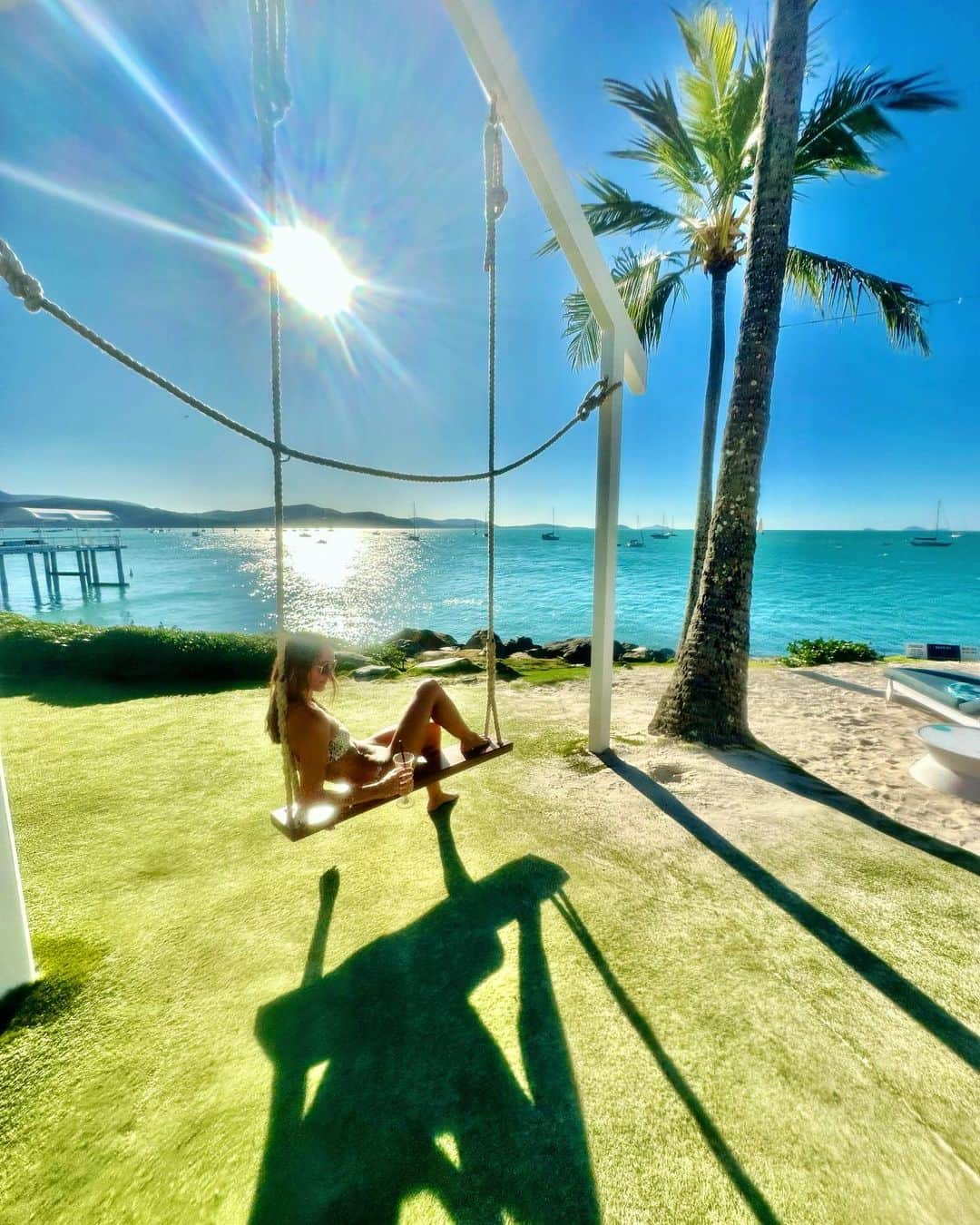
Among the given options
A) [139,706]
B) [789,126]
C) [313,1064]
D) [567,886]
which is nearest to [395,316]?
[789,126]

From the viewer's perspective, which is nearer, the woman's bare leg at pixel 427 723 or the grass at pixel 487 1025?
the grass at pixel 487 1025

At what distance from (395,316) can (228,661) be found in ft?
17.7

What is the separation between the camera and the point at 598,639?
4.13 m

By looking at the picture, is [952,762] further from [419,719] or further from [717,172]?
[717,172]

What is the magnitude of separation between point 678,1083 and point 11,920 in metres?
2.40

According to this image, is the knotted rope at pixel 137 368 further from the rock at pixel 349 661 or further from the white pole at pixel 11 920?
the rock at pixel 349 661

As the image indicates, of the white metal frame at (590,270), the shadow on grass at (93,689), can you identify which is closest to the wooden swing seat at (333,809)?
the white metal frame at (590,270)

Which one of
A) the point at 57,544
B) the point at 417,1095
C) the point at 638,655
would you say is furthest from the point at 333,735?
the point at 57,544

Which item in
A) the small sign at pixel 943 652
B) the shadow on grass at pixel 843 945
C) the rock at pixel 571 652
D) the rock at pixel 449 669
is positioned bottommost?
the rock at pixel 571 652

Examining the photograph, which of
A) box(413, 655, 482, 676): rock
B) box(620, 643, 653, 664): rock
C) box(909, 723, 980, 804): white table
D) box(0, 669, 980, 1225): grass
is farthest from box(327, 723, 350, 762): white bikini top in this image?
box(620, 643, 653, 664): rock

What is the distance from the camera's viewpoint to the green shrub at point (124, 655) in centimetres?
675

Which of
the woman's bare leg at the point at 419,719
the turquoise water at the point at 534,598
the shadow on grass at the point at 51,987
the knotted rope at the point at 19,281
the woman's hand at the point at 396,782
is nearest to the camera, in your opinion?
the knotted rope at the point at 19,281

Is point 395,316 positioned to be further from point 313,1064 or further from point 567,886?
point 313,1064

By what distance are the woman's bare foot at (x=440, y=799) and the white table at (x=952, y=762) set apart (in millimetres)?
3404
